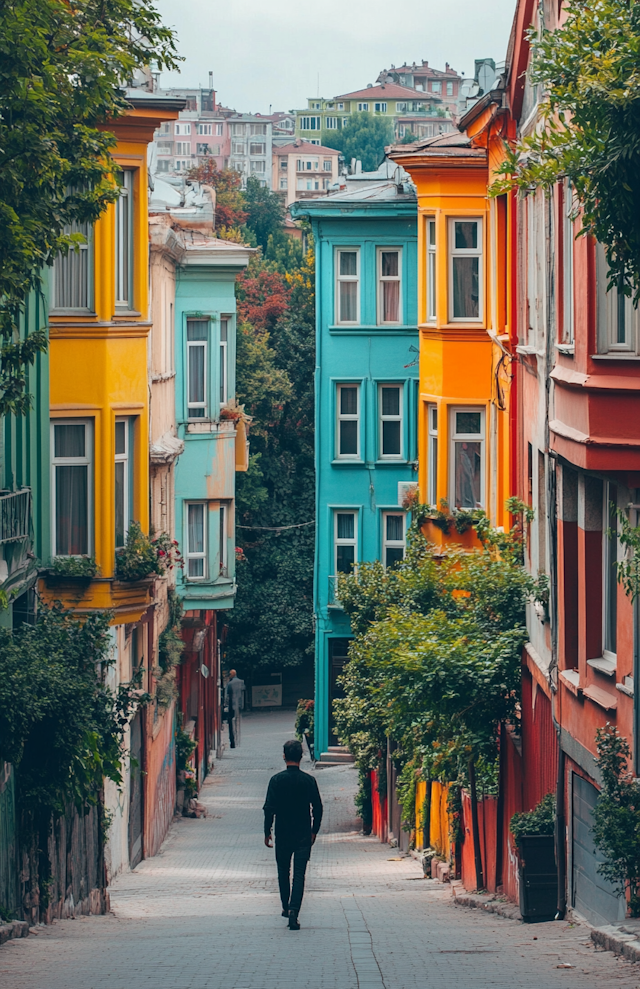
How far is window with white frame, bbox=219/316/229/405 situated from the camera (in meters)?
33.7

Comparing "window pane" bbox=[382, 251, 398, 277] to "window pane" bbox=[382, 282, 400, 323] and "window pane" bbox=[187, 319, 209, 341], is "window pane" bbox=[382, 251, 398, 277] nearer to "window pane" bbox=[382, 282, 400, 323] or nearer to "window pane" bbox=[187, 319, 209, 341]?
"window pane" bbox=[382, 282, 400, 323]

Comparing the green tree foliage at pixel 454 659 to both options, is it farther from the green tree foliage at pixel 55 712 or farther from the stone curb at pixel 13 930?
the stone curb at pixel 13 930

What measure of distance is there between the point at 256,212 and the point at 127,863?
260 ft

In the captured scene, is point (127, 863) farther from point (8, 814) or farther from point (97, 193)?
point (97, 193)

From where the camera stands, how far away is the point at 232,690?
41.1m

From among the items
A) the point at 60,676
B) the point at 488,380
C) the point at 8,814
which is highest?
the point at 488,380

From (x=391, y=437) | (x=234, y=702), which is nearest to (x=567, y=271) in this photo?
(x=391, y=437)

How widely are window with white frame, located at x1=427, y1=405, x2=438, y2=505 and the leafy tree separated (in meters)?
73.4

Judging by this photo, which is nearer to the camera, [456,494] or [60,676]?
[60,676]

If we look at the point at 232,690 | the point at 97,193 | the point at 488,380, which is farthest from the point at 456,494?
the point at 232,690

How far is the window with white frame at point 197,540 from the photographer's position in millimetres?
33688

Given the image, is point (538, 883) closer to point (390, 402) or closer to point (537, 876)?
point (537, 876)

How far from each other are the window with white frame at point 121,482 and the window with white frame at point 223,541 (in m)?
13.0

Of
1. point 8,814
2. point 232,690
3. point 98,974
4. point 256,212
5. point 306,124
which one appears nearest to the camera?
point 98,974
